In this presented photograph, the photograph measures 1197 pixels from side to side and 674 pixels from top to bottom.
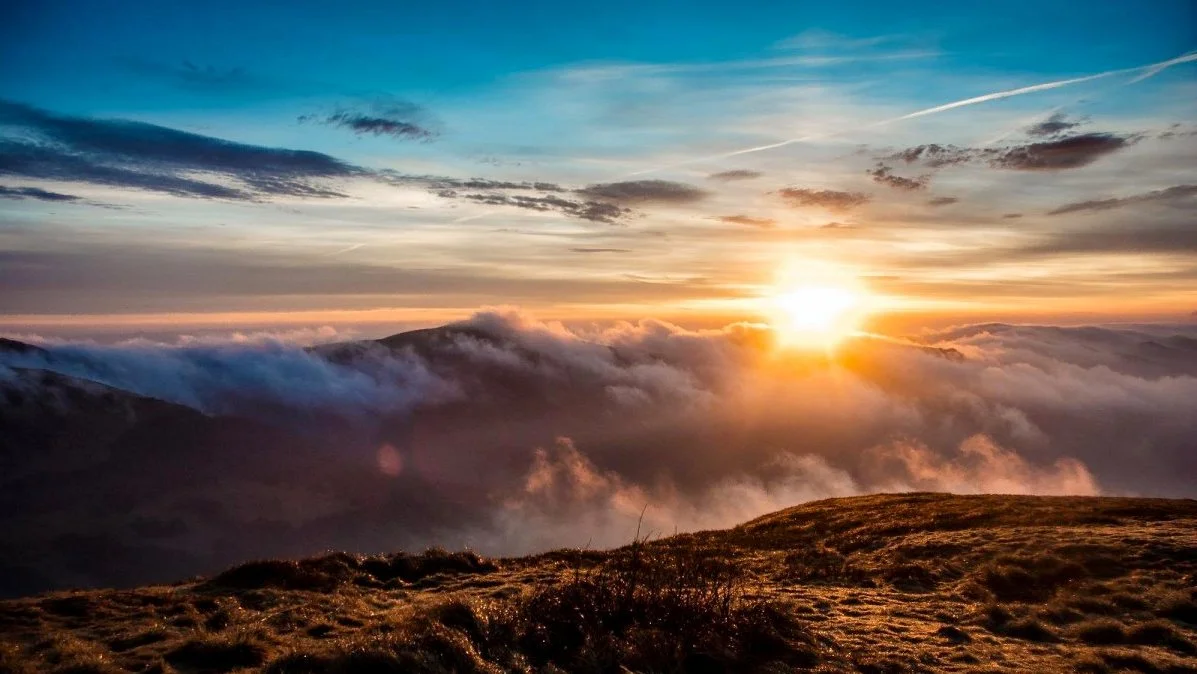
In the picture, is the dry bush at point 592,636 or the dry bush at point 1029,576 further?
the dry bush at point 1029,576

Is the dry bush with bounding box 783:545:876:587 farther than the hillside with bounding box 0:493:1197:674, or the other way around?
the dry bush with bounding box 783:545:876:587

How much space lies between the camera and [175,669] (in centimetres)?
1204

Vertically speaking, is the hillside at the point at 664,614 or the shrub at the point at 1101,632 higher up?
the shrub at the point at 1101,632

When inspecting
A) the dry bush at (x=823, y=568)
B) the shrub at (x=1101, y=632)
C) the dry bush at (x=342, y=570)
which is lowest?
the dry bush at (x=342, y=570)

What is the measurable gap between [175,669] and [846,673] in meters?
12.8

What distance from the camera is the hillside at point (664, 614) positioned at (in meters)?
12.6

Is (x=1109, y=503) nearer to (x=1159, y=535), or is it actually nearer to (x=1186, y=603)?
(x=1159, y=535)

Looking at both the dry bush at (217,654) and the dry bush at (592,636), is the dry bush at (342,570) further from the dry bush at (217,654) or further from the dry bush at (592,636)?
the dry bush at (592,636)

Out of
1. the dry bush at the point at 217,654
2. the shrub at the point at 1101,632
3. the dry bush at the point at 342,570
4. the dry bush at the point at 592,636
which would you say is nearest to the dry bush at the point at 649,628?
the dry bush at the point at 592,636

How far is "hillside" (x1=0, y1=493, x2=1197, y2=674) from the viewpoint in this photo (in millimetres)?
12633

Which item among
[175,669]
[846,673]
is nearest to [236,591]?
[175,669]

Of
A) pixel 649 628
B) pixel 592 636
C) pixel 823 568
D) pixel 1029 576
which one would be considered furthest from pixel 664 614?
pixel 1029 576

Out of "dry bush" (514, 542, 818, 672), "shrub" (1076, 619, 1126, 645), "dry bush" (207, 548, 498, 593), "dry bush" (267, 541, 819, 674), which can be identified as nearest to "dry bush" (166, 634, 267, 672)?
"dry bush" (267, 541, 819, 674)

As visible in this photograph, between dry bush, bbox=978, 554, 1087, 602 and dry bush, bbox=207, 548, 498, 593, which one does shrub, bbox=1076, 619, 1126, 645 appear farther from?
dry bush, bbox=207, 548, 498, 593
